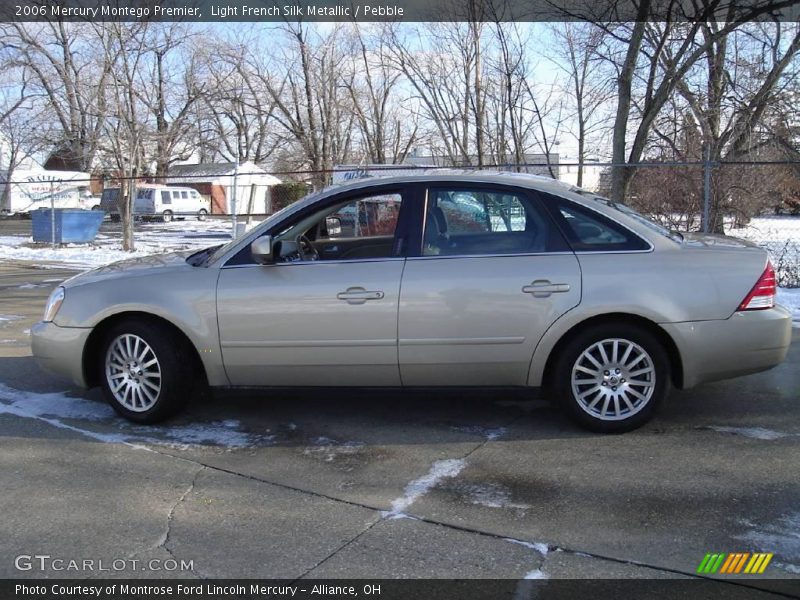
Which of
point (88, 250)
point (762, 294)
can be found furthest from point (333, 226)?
point (88, 250)

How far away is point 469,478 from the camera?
3885 millimetres

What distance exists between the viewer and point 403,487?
12.4 feet

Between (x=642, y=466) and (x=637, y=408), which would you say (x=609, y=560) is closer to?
(x=642, y=466)

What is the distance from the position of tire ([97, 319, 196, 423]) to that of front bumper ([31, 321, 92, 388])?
0.49 feet

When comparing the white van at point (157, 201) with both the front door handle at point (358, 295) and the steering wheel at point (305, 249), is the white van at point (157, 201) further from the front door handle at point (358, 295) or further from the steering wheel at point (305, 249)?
the front door handle at point (358, 295)

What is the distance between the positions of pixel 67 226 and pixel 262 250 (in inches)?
780

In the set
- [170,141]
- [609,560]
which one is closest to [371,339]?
[609,560]

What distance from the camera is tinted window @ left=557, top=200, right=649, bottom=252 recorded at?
438cm

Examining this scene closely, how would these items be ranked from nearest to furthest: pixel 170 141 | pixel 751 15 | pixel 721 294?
pixel 721 294 → pixel 751 15 → pixel 170 141

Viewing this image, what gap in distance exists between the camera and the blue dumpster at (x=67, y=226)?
21.5 m

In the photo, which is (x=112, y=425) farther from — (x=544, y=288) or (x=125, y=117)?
(x=125, y=117)

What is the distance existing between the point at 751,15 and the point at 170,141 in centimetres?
1749

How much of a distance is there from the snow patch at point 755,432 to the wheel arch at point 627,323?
0.47 m

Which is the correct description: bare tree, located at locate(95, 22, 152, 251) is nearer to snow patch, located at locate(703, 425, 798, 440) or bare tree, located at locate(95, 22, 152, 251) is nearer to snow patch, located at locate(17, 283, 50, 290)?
snow patch, located at locate(17, 283, 50, 290)
